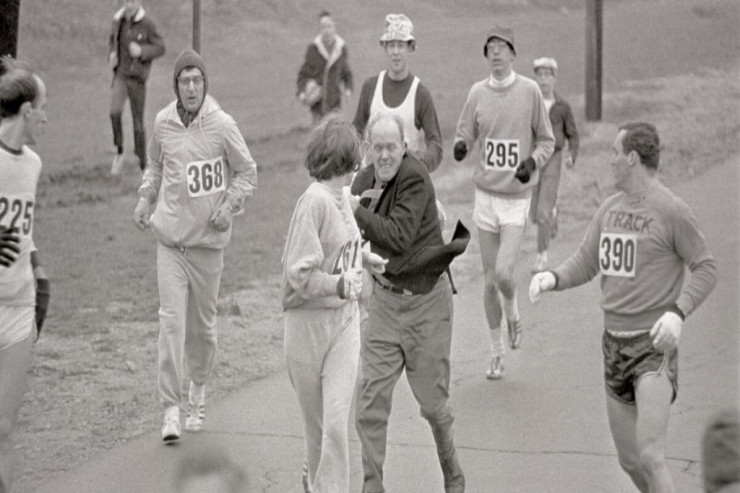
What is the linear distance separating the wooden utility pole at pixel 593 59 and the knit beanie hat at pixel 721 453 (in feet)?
57.0

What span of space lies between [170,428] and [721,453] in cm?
460

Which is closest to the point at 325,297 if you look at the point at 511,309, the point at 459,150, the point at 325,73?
the point at 459,150

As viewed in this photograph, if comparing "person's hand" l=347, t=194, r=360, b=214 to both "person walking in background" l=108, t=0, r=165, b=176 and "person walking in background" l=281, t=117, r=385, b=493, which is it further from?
"person walking in background" l=108, t=0, r=165, b=176

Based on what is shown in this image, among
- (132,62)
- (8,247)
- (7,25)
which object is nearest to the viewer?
(8,247)

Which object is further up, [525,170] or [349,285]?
[525,170]

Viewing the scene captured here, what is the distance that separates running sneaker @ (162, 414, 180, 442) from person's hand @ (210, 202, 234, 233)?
1.09 meters

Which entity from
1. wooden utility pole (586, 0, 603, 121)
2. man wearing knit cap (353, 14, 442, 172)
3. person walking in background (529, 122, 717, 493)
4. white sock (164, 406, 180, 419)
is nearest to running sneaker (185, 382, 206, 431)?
white sock (164, 406, 180, 419)

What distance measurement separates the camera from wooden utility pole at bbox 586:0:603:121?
20.8 m

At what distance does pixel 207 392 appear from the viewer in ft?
29.7

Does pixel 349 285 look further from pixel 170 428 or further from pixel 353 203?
pixel 170 428

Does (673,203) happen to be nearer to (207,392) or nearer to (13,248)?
(13,248)

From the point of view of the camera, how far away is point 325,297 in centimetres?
612

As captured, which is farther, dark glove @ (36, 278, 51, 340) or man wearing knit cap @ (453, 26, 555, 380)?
man wearing knit cap @ (453, 26, 555, 380)

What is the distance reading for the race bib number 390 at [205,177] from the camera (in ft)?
25.7
